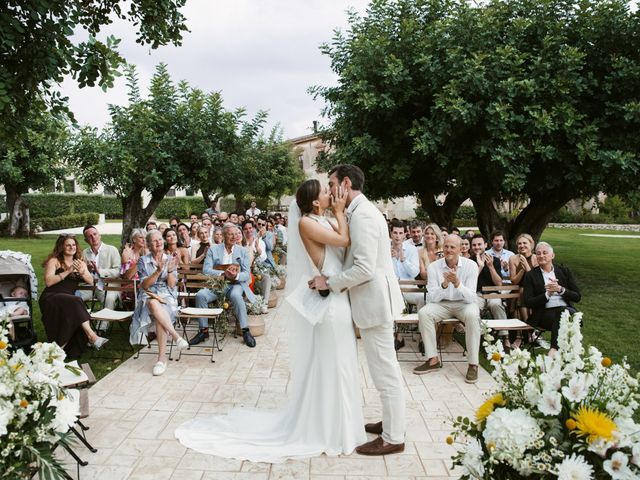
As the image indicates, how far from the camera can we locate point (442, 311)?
22.9ft

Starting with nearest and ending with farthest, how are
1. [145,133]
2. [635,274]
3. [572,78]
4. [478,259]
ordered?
1. [478,259]
2. [572,78]
3. [145,133]
4. [635,274]

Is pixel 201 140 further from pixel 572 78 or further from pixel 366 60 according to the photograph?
pixel 572 78

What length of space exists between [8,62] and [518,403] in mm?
7379

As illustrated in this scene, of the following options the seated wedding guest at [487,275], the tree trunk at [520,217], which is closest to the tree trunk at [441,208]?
the tree trunk at [520,217]

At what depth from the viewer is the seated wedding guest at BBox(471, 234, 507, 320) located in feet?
25.7

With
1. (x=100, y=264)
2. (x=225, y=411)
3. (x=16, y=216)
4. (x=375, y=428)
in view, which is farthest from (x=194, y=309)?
(x=16, y=216)

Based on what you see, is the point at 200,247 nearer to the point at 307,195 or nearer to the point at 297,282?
the point at 297,282

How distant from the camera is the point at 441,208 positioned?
1689cm

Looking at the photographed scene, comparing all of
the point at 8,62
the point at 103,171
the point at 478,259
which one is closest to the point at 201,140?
the point at 103,171

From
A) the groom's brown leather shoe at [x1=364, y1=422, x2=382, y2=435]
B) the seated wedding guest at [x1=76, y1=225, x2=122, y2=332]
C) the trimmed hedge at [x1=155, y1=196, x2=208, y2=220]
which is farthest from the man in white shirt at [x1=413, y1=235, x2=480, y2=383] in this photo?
the trimmed hedge at [x1=155, y1=196, x2=208, y2=220]

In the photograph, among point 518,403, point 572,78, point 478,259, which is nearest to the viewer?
point 518,403

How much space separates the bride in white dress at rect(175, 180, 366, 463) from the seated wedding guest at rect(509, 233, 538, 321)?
430 centimetres

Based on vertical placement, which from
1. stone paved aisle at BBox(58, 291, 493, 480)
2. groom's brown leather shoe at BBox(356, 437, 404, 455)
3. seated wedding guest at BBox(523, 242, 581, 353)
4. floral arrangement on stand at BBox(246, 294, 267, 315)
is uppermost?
seated wedding guest at BBox(523, 242, 581, 353)

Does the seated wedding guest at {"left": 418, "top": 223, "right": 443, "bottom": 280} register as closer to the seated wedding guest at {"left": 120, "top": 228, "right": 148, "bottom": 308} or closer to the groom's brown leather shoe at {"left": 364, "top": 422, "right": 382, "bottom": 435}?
the groom's brown leather shoe at {"left": 364, "top": 422, "right": 382, "bottom": 435}
